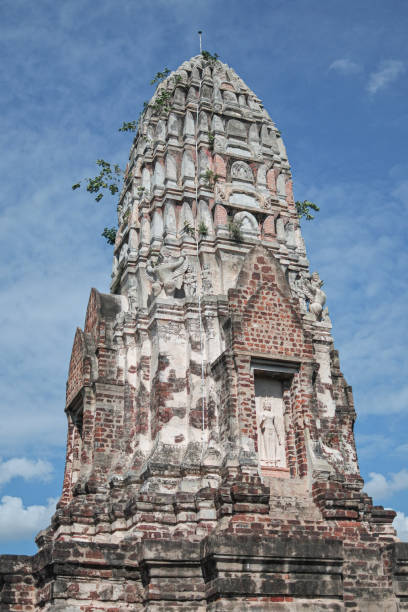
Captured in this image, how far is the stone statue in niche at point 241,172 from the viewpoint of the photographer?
59.0 ft

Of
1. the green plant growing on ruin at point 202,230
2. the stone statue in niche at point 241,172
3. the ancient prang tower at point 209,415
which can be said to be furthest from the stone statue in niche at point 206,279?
the stone statue in niche at point 241,172

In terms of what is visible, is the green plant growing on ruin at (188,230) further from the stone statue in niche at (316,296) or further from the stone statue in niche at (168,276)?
the stone statue in niche at (316,296)

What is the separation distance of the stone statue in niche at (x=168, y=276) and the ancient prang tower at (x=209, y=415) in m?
0.05

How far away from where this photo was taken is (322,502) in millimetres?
13094

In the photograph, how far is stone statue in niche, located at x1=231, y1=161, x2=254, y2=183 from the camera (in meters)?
18.0

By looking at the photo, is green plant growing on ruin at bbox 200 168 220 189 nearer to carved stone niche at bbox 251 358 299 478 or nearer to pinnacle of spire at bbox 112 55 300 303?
pinnacle of spire at bbox 112 55 300 303

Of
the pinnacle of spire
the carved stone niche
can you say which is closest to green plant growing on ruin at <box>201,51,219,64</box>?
the pinnacle of spire

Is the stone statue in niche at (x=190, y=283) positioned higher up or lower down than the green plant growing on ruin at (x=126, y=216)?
lower down

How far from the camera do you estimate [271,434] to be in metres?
14.1

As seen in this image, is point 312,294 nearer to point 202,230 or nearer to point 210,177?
point 202,230

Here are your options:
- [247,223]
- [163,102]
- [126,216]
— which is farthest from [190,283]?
[163,102]

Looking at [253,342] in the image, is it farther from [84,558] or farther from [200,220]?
[84,558]

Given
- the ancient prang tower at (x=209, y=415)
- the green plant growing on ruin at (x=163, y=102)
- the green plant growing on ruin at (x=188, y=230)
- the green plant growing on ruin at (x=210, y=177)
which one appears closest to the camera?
the ancient prang tower at (x=209, y=415)

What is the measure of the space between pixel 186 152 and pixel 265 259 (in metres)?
4.19
